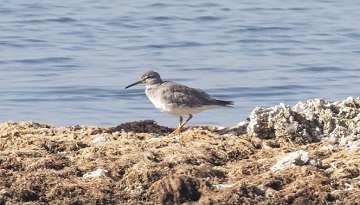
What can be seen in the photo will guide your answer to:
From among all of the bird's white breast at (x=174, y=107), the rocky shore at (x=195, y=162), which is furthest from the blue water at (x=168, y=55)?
the rocky shore at (x=195, y=162)

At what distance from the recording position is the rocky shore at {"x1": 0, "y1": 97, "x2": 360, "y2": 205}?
330 inches

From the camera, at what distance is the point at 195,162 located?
30.1 feet

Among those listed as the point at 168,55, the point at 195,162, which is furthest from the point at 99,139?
the point at 168,55

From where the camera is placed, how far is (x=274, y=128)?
1022 cm

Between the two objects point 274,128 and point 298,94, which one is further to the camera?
point 298,94

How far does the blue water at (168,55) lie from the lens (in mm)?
15867

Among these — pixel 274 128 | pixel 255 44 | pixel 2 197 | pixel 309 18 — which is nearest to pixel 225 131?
pixel 274 128

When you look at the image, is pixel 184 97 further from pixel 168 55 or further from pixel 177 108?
pixel 168 55

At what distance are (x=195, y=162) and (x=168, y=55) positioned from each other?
11.3 m

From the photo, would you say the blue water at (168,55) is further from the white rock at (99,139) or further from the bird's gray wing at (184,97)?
the white rock at (99,139)

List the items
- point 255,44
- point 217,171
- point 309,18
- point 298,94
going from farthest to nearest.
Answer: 1. point 309,18
2. point 255,44
3. point 298,94
4. point 217,171

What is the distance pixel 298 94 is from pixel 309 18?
1052cm

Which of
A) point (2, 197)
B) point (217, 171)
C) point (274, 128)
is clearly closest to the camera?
point (2, 197)

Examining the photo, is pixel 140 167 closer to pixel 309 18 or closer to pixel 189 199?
pixel 189 199
